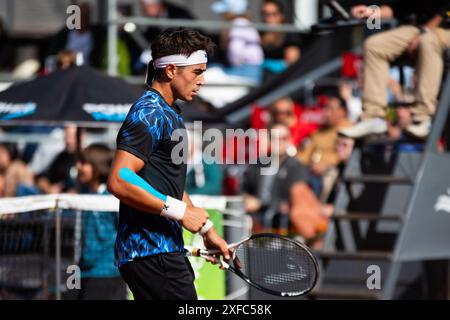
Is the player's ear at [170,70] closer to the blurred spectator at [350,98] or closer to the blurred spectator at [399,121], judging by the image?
the blurred spectator at [399,121]

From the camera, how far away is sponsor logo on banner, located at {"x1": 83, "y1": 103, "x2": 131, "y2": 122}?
1018 cm

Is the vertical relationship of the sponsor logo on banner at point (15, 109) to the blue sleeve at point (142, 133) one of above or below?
below

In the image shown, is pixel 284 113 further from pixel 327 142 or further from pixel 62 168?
pixel 62 168

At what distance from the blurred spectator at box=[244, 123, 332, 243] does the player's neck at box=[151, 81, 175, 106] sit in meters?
6.27

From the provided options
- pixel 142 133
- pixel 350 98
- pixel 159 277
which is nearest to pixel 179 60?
pixel 142 133

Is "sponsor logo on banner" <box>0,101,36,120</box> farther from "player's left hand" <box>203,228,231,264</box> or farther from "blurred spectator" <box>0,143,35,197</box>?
"player's left hand" <box>203,228,231,264</box>

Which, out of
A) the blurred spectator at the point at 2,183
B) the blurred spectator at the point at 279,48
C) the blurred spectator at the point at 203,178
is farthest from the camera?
the blurred spectator at the point at 279,48

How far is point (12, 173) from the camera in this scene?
13469mm

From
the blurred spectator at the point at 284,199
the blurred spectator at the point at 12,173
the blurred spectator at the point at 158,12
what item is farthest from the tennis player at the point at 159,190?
the blurred spectator at the point at 158,12

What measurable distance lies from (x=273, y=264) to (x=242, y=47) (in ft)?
30.3

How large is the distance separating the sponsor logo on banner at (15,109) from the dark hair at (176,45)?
3953 mm

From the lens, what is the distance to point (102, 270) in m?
9.09

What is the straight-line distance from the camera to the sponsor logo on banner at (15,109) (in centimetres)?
1020
